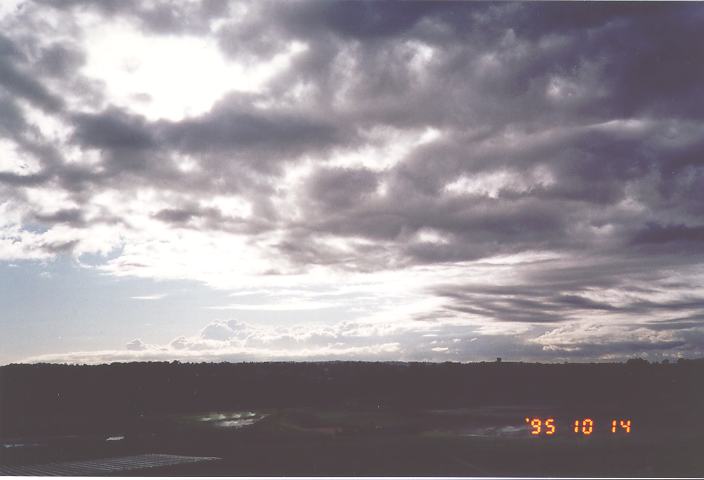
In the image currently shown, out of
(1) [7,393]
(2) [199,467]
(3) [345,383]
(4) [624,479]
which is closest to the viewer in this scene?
(4) [624,479]

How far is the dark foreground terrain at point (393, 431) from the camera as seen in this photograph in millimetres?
26172

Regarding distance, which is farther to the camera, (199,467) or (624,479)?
(199,467)

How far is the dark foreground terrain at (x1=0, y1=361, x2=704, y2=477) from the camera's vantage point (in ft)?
85.9

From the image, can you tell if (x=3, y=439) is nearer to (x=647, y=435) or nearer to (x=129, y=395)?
(x=647, y=435)

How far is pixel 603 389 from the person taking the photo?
63.5 metres

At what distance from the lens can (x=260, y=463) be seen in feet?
89.4

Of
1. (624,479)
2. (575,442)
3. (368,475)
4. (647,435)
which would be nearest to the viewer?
(624,479)

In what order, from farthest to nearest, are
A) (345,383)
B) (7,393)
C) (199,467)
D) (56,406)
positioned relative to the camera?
(345,383), (7,393), (56,406), (199,467)

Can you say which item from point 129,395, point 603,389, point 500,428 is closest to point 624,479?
point 500,428

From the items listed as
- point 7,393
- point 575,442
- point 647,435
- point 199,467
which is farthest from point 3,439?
point 7,393

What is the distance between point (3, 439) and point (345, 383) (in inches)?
2561

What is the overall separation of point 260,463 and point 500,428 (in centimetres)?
1814

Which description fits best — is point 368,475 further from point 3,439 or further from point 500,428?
point 3,439

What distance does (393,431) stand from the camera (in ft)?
128
